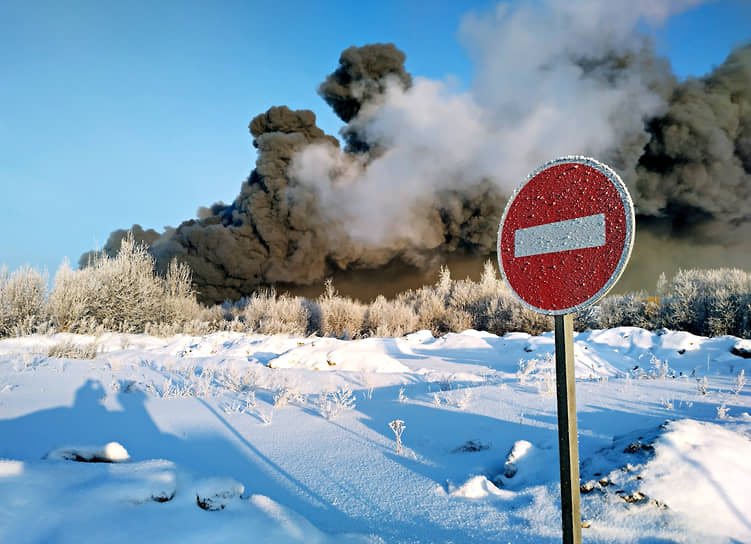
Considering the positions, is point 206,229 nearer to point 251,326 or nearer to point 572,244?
point 251,326

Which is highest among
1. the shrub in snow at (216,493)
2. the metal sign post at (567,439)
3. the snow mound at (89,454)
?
the metal sign post at (567,439)

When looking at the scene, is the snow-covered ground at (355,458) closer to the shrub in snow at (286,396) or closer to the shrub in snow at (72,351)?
the shrub in snow at (286,396)

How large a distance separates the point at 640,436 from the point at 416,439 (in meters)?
1.46

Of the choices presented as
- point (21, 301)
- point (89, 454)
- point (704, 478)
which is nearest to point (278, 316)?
point (21, 301)

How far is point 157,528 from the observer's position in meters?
1.70

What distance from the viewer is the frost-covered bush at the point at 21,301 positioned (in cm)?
863

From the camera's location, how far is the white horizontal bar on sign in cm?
158

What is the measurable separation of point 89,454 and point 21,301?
886 cm

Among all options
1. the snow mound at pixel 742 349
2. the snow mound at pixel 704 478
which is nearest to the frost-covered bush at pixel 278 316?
the snow mound at pixel 742 349

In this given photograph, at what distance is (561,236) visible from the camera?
1.68m

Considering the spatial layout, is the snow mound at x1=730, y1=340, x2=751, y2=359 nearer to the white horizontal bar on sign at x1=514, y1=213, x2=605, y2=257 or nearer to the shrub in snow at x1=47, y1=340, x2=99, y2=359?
the white horizontal bar on sign at x1=514, y1=213, x2=605, y2=257

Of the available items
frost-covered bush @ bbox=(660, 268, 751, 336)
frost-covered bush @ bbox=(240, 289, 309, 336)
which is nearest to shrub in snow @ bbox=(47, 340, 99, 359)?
frost-covered bush @ bbox=(240, 289, 309, 336)

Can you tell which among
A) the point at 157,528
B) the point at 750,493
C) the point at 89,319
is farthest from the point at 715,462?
the point at 89,319

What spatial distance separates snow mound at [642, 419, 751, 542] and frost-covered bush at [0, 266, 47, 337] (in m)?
10.1
